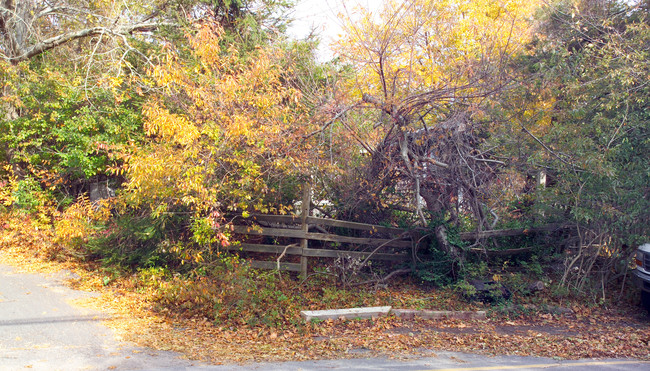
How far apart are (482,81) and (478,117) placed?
720 millimetres

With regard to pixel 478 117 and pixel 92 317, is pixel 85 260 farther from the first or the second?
pixel 478 117

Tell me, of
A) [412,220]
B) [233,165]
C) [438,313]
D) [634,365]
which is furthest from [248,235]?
[634,365]

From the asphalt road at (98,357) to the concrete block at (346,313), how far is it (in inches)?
66.0

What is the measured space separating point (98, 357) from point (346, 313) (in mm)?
3810

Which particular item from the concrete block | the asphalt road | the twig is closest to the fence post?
the twig

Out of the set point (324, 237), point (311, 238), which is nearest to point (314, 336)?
point (311, 238)

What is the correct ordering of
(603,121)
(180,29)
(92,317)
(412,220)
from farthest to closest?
(180,29), (412,220), (603,121), (92,317)

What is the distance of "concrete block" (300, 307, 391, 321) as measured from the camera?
7.84 meters

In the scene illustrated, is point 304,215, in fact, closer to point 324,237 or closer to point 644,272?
point 324,237

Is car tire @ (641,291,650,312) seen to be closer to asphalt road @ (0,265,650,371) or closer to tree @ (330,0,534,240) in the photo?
asphalt road @ (0,265,650,371)

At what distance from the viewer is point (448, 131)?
31.7 ft

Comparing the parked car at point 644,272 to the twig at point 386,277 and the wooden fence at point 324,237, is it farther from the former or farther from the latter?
the twig at point 386,277

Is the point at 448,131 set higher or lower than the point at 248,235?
higher

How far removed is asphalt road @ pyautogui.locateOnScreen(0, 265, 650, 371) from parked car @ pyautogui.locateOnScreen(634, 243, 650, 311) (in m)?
2.61
